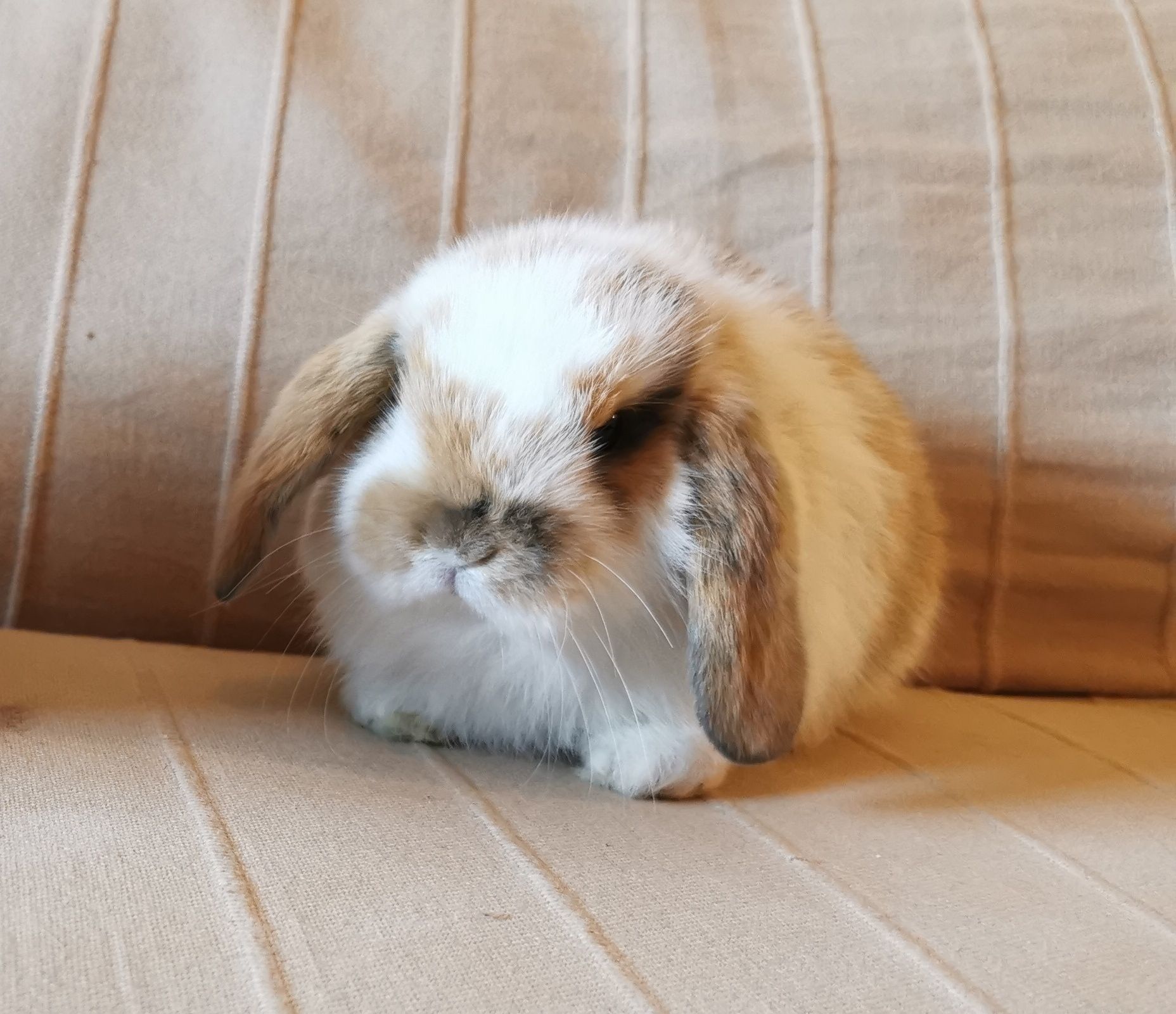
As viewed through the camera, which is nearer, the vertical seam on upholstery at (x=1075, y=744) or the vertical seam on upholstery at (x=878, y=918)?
the vertical seam on upholstery at (x=878, y=918)

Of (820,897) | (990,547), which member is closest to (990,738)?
(990,547)

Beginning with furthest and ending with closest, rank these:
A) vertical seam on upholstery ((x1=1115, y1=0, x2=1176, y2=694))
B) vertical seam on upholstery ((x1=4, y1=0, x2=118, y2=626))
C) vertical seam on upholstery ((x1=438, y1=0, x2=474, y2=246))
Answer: vertical seam on upholstery ((x1=1115, y1=0, x2=1176, y2=694)), vertical seam on upholstery ((x1=438, y1=0, x2=474, y2=246)), vertical seam on upholstery ((x1=4, y1=0, x2=118, y2=626))

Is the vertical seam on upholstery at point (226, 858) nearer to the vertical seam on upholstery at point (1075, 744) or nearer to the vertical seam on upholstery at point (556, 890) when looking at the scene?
the vertical seam on upholstery at point (556, 890)

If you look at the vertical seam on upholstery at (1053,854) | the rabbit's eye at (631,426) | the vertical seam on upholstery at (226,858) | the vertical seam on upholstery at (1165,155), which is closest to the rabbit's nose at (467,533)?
the rabbit's eye at (631,426)

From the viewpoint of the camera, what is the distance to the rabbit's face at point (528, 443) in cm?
82

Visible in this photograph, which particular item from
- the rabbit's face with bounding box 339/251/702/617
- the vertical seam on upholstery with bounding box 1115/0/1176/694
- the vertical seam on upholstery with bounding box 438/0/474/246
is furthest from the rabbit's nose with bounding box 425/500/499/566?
the vertical seam on upholstery with bounding box 1115/0/1176/694

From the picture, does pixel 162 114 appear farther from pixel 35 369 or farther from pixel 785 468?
pixel 785 468

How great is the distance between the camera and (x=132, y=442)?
50.6 inches

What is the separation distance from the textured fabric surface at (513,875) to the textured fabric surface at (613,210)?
13.1 inches

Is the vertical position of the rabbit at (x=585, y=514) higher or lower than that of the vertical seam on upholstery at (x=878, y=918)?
higher

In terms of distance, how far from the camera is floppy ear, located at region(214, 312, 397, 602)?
3.18 feet

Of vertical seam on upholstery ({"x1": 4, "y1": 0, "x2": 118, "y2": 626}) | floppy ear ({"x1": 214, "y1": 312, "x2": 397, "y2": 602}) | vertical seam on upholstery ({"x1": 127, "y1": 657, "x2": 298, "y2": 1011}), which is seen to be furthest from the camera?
vertical seam on upholstery ({"x1": 4, "y1": 0, "x2": 118, "y2": 626})

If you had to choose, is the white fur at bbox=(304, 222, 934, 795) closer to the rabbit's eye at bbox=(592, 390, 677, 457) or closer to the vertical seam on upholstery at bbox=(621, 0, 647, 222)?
the rabbit's eye at bbox=(592, 390, 677, 457)

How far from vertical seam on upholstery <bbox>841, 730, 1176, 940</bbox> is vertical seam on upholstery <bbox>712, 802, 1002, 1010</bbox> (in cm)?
18
